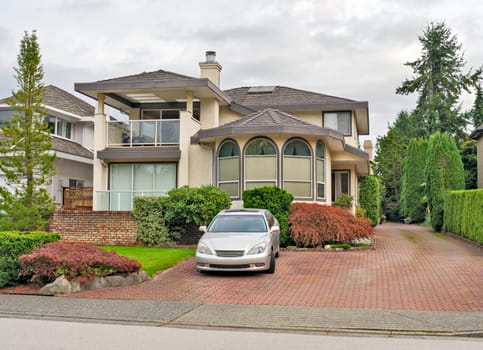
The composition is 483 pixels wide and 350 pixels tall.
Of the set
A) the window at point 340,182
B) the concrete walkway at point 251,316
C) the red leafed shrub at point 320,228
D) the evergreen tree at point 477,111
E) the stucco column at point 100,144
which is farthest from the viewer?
the evergreen tree at point 477,111

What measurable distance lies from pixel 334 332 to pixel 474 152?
36123 millimetres

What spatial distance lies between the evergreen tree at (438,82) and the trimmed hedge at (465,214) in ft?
85.1

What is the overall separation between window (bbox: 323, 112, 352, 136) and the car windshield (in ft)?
41.9

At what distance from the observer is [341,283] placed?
13.2 metres

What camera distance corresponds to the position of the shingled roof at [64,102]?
29.3 metres

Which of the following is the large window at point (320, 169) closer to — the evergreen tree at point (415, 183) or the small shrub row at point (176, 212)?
the small shrub row at point (176, 212)

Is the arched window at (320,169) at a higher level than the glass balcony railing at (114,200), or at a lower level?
higher

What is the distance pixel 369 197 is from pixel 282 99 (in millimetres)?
8335

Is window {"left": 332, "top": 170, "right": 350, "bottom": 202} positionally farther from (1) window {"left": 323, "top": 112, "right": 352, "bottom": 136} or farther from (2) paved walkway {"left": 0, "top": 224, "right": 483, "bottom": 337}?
(2) paved walkway {"left": 0, "top": 224, "right": 483, "bottom": 337}

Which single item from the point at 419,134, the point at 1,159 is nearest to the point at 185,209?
the point at 1,159

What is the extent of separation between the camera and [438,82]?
178ft

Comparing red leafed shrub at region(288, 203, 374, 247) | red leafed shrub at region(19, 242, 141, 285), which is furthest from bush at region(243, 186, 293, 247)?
red leafed shrub at region(19, 242, 141, 285)

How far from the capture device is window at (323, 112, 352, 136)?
27453mm

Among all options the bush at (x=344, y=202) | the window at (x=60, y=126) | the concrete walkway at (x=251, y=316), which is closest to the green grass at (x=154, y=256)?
the concrete walkway at (x=251, y=316)
